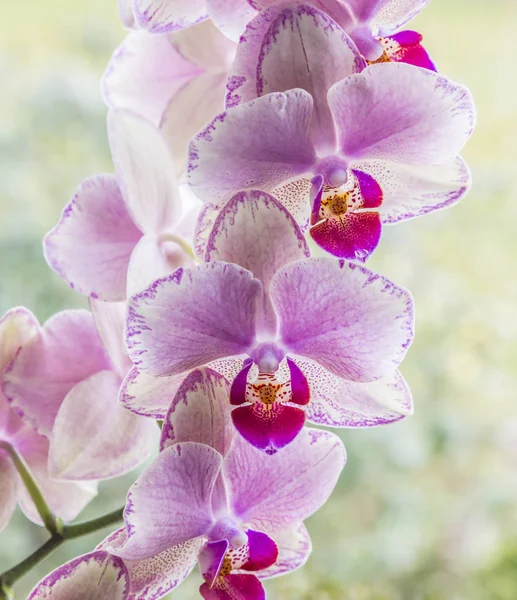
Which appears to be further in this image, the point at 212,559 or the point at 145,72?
the point at 145,72

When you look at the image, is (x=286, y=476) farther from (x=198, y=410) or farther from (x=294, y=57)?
(x=294, y=57)

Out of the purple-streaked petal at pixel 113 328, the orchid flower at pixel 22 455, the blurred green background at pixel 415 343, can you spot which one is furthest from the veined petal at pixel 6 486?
the blurred green background at pixel 415 343

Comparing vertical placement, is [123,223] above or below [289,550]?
above

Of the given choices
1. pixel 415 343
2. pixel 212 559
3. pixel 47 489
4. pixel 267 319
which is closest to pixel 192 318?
pixel 267 319

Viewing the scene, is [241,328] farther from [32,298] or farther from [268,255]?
[32,298]

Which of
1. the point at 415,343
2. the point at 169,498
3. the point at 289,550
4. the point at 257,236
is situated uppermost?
the point at 257,236

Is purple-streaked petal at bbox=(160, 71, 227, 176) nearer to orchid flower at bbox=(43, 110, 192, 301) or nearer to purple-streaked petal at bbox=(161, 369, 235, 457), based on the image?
orchid flower at bbox=(43, 110, 192, 301)

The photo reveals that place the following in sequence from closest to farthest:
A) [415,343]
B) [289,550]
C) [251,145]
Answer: [251,145] → [289,550] → [415,343]

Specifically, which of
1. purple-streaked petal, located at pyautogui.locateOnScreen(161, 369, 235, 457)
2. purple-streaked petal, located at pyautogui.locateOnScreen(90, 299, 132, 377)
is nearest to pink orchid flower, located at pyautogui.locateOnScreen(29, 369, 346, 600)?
purple-streaked petal, located at pyautogui.locateOnScreen(161, 369, 235, 457)
